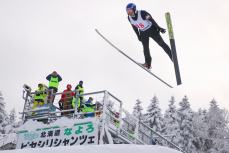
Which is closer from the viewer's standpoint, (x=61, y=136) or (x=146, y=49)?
(x=61, y=136)

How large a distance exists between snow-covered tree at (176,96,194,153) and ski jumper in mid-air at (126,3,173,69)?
3314 cm

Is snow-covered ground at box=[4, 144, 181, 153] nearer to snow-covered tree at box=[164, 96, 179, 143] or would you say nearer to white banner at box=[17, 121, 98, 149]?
white banner at box=[17, 121, 98, 149]

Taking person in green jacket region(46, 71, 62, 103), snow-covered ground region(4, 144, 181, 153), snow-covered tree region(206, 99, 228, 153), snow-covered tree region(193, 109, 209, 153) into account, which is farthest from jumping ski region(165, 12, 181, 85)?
snow-covered tree region(193, 109, 209, 153)

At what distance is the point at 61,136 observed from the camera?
1431 cm

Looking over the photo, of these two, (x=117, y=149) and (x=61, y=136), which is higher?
(x=61, y=136)

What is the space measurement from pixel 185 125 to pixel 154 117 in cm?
425

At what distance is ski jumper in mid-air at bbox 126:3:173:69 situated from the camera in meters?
14.6

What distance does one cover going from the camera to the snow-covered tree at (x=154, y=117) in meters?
51.5

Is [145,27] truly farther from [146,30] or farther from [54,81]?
[54,81]

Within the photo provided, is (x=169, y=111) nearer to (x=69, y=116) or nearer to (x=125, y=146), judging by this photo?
(x=69, y=116)

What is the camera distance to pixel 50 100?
15.0m

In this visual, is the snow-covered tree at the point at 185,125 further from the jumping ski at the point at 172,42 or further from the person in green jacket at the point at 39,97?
the jumping ski at the point at 172,42

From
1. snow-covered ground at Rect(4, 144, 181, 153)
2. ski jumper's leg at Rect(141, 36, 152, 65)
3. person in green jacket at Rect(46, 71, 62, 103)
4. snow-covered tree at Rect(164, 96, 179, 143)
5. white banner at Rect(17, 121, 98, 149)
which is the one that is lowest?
snow-covered ground at Rect(4, 144, 181, 153)

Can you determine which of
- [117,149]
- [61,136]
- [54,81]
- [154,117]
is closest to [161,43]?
[54,81]
